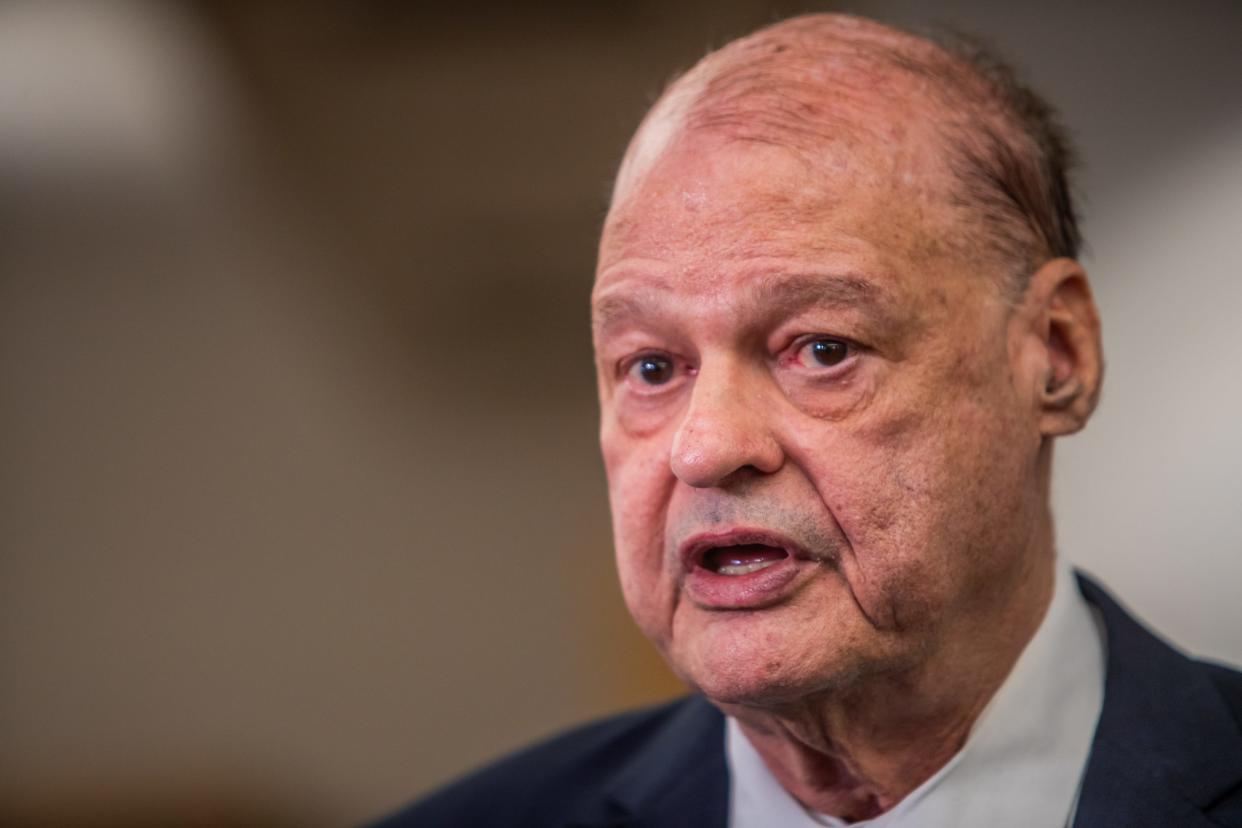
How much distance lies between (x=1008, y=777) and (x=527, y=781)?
2.29 ft

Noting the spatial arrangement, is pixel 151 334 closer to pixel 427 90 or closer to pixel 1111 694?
pixel 427 90

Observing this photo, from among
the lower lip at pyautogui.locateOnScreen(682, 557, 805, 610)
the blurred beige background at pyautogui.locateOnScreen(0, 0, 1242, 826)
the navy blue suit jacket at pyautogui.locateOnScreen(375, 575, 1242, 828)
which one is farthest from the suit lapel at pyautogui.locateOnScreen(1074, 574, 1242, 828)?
the blurred beige background at pyautogui.locateOnScreen(0, 0, 1242, 826)

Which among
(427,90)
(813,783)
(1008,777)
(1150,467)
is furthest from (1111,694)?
(427,90)

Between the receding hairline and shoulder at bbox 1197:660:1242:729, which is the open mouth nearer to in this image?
the receding hairline

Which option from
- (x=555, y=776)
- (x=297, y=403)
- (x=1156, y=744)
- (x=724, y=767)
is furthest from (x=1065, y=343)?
(x=297, y=403)

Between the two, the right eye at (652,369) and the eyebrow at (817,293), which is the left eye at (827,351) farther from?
the right eye at (652,369)

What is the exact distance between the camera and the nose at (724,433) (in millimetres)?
1112

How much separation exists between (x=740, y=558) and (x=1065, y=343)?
16.8 inches

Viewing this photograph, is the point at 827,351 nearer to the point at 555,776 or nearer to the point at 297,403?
the point at 555,776

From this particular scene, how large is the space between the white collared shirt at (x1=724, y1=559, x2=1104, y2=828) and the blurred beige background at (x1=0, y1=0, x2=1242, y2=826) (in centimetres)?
203

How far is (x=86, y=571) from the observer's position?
357 cm

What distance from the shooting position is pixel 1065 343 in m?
1.29

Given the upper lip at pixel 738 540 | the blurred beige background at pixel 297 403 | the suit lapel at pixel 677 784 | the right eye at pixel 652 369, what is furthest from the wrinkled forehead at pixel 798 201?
the blurred beige background at pixel 297 403

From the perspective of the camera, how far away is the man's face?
3.71ft
